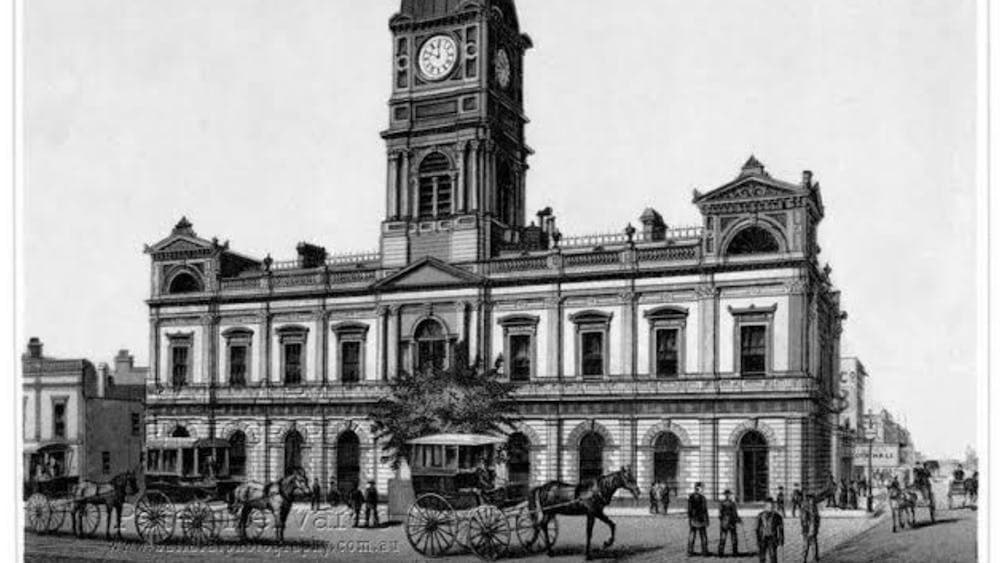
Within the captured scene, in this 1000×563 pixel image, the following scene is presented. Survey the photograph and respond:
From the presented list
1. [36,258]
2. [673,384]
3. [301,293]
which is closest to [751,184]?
[673,384]

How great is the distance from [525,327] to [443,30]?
23.5 feet

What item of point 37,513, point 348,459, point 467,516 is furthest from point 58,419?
point 467,516

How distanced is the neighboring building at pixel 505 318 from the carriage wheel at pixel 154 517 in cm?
608

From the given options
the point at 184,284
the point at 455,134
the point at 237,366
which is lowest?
the point at 237,366

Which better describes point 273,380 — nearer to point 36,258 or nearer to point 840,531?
point 36,258

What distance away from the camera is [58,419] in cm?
2625

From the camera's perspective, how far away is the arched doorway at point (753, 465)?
27969 millimetres

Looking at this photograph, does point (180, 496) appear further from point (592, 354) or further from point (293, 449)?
point (592, 354)

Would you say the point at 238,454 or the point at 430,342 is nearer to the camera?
the point at 430,342

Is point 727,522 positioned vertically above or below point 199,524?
above

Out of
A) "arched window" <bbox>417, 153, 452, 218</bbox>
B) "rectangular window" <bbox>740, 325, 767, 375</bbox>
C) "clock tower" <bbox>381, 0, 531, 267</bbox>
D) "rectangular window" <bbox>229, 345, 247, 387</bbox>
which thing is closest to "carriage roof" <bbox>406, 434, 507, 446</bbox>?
"rectangular window" <bbox>740, 325, 767, 375</bbox>

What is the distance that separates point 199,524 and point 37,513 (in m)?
3.81

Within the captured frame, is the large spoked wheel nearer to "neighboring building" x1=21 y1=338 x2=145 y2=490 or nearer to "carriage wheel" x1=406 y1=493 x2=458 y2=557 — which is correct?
"carriage wheel" x1=406 y1=493 x2=458 y2=557

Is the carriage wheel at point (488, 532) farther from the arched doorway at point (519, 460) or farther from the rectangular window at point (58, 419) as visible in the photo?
the rectangular window at point (58, 419)
